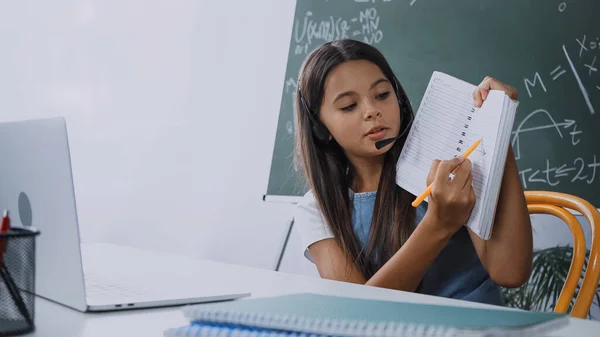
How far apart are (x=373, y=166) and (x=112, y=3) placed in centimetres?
247

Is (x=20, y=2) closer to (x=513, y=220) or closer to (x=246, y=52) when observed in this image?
(x=246, y=52)

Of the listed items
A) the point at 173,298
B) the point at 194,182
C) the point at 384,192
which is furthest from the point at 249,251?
the point at 173,298

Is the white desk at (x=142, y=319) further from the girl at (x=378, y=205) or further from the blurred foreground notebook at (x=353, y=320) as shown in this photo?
the girl at (x=378, y=205)

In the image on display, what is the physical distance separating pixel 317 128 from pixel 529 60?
909 millimetres

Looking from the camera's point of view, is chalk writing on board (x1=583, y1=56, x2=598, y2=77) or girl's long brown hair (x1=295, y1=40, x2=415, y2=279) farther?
chalk writing on board (x1=583, y1=56, x2=598, y2=77)

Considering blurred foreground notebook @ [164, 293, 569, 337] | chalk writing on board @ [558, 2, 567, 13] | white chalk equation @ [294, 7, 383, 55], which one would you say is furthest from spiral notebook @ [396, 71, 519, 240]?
white chalk equation @ [294, 7, 383, 55]

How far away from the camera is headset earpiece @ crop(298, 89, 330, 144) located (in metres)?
1.48

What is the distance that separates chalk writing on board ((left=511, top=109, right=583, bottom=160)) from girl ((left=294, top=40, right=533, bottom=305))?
77 cm

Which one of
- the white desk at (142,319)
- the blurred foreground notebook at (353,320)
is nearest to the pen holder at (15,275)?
the white desk at (142,319)

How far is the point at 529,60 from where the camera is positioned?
2.08 metres

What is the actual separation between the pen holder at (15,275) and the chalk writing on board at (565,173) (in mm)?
1723

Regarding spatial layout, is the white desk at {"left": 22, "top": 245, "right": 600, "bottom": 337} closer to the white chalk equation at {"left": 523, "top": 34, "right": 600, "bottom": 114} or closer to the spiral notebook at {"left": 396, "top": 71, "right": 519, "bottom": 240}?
the spiral notebook at {"left": 396, "top": 71, "right": 519, "bottom": 240}

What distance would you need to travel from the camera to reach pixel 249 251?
9.92ft

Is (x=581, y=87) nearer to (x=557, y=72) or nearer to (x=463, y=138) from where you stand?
(x=557, y=72)
